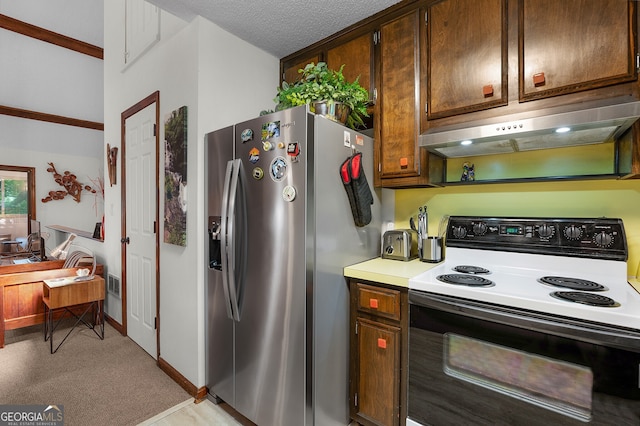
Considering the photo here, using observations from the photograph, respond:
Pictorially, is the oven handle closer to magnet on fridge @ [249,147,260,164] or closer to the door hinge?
magnet on fridge @ [249,147,260,164]

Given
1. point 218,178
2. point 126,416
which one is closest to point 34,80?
point 218,178

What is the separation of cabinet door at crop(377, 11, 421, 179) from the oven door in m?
0.88

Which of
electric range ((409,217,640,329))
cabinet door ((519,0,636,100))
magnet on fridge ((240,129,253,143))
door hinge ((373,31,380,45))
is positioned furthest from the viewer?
door hinge ((373,31,380,45))

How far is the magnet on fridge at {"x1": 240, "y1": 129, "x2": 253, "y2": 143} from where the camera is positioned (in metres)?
1.77

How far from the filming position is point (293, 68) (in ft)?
8.28

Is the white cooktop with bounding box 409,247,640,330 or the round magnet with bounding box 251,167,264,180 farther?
the round magnet with bounding box 251,167,264,180

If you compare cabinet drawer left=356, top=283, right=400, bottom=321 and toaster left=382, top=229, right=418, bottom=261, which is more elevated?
toaster left=382, top=229, right=418, bottom=261

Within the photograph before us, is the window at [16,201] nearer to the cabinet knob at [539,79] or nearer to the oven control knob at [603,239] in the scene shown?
the cabinet knob at [539,79]

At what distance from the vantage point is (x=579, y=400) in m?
1.09

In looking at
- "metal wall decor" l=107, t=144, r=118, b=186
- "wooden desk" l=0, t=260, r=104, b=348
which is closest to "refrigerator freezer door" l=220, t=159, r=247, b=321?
"metal wall decor" l=107, t=144, r=118, b=186

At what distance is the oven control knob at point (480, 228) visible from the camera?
184 centimetres

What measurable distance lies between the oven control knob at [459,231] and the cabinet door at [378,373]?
2.53 ft

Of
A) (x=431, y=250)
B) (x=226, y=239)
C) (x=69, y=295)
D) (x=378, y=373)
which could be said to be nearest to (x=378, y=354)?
(x=378, y=373)

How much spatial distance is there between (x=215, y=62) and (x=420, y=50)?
140cm
